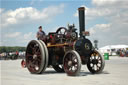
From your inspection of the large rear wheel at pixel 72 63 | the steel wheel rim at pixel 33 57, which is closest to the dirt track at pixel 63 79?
the large rear wheel at pixel 72 63

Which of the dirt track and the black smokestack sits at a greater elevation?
the black smokestack

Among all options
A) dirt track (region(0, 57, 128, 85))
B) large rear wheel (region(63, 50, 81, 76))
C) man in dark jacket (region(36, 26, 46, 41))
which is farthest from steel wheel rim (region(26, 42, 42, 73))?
large rear wheel (region(63, 50, 81, 76))

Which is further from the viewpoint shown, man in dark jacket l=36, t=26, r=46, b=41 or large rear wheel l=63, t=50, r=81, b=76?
man in dark jacket l=36, t=26, r=46, b=41

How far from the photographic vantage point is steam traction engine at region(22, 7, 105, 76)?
10648 millimetres

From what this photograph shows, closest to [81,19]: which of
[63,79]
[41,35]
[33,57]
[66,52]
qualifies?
[66,52]

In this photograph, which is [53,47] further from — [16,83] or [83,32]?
[16,83]

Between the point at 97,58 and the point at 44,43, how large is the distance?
2731 mm

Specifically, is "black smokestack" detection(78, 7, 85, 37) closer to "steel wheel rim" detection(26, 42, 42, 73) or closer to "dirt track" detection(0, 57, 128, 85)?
"dirt track" detection(0, 57, 128, 85)

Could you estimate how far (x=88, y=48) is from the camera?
11.1 metres

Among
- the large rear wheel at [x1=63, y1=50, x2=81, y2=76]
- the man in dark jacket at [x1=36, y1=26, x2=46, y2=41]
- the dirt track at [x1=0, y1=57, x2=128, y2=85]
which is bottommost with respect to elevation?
the dirt track at [x1=0, y1=57, x2=128, y2=85]

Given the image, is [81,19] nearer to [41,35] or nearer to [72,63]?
[72,63]

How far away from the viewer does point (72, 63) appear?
10.4 metres

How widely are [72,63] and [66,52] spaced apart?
0.64 meters

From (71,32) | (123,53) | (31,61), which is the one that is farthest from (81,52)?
(123,53)
